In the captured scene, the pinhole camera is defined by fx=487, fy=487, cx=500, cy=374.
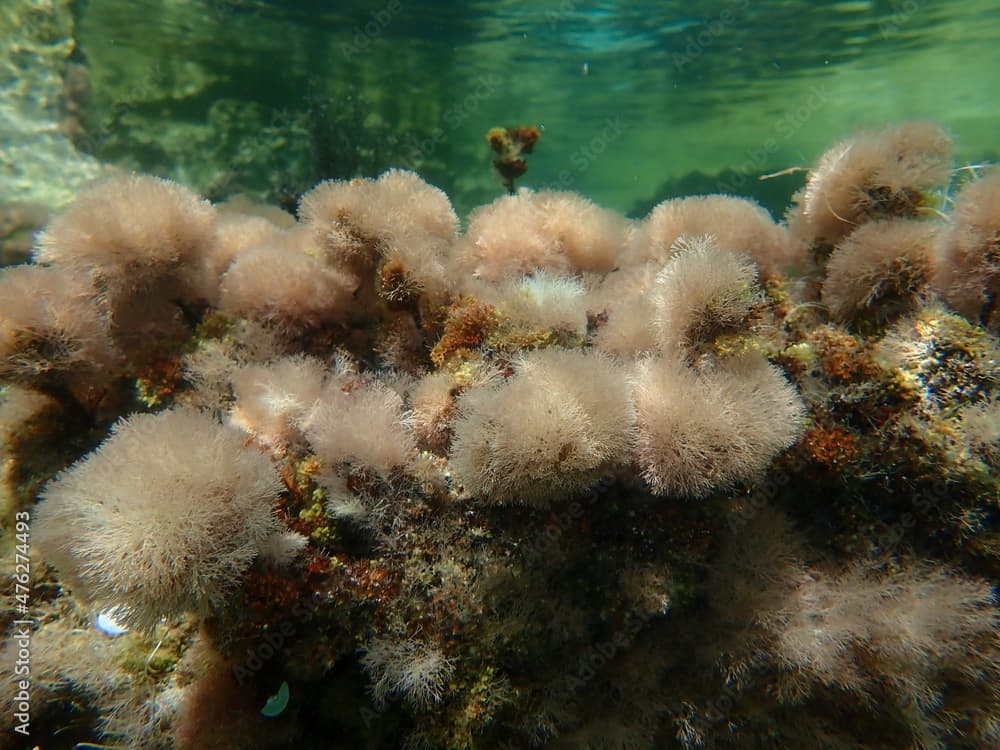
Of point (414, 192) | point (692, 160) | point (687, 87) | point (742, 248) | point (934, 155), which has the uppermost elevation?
point (934, 155)

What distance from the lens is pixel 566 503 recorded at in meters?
2.83

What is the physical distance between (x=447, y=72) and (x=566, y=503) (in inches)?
1053

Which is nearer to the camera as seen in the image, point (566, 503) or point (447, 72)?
point (566, 503)

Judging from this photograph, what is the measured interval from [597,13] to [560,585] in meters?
25.1

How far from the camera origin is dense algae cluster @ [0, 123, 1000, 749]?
101 inches

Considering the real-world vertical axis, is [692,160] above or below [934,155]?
below

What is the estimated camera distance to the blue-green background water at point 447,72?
47.9ft

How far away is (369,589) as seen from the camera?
8.95 ft

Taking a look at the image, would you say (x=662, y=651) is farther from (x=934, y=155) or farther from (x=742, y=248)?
(x=934, y=155)

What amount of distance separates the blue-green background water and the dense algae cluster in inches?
211

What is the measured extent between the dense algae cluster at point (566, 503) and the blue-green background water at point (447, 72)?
537 cm

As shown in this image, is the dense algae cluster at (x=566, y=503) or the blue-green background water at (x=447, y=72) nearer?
the dense algae cluster at (x=566, y=503)

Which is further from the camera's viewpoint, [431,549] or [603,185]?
[603,185]

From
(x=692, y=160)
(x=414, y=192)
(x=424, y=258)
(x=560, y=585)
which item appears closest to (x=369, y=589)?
(x=560, y=585)
